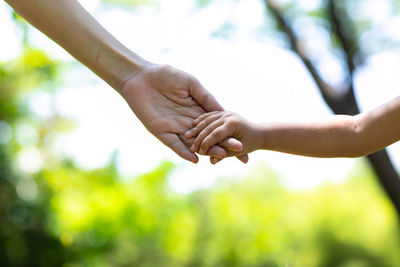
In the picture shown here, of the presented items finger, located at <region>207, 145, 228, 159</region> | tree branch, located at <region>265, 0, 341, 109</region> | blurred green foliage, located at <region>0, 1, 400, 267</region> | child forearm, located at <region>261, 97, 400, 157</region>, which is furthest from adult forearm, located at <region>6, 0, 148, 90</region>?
blurred green foliage, located at <region>0, 1, 400, 267</region>

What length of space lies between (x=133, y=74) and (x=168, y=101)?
0.17 metres

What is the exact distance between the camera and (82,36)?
1.86 metres

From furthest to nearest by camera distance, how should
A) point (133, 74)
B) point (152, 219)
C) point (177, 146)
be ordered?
point (152, 219)
point (133, 74)
point (177, 146)

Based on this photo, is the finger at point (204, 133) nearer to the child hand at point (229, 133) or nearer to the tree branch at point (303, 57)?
the child hand at point (229, 133)

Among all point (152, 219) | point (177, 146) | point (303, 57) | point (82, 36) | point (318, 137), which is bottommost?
point (152, 219)

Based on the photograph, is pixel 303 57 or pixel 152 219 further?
pixel 152 219

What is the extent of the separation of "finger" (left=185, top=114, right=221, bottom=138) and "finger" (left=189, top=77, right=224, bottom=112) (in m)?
0.11

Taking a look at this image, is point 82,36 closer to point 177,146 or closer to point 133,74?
point 133,74

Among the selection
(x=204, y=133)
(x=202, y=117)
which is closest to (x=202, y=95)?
(x=202, y=117)

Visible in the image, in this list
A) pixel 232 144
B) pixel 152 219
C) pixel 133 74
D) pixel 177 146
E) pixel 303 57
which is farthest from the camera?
pixel 152 219

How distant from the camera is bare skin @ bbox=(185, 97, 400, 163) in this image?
5.72 ft

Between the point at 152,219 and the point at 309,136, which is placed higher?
the point at 309,136

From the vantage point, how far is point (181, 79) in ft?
6.40

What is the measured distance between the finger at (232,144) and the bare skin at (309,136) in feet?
0.07
